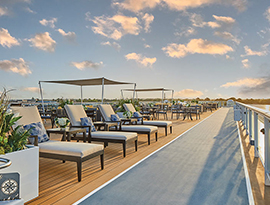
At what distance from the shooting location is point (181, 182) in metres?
2.51

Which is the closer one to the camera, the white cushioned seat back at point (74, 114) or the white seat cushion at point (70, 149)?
the white seat cushion at point (70, 149)

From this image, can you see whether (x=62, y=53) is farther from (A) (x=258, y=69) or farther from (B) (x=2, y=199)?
(A) (x=258, y=69)

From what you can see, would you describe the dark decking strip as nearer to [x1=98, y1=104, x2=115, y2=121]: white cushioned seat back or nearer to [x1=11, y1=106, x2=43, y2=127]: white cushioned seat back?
[x1=11, y1=106, x2=43, y2=127]: white cushioned seat back

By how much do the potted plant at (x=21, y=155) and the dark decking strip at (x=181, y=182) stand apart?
1.68 feet

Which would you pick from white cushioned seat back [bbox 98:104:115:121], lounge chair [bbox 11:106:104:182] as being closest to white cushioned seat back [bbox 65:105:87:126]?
white cushioned seat back [bbox 98:104:115:121]

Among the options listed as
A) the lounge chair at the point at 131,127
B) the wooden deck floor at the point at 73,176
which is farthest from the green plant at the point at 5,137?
the lounge chair at the point at 131,127

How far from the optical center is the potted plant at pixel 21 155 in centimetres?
186

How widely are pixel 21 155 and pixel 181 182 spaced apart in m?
1.74

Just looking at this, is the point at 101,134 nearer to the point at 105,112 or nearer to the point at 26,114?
the point at 26,114

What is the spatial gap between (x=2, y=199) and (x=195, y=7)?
40.6ft

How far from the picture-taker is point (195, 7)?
11.5 meters

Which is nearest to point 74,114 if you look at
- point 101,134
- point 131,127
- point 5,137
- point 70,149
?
point 101,134

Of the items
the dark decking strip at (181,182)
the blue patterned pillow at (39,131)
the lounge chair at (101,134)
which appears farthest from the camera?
the lounge chair at (101,134)

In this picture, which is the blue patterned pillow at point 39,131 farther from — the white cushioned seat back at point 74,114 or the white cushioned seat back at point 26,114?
the white cushioned seat back at point 74,114
